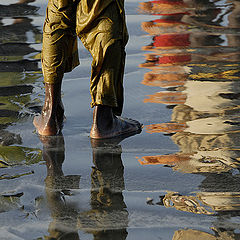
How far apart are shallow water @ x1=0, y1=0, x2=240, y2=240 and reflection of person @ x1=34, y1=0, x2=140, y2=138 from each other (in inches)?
4.5

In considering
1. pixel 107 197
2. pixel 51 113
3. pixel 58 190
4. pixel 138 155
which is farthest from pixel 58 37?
pixel 107 197

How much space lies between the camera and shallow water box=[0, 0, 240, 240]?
2.43 metres

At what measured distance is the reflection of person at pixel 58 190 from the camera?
93.2 inches

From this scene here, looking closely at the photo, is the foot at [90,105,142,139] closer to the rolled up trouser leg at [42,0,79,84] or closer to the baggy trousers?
the baggy trousers

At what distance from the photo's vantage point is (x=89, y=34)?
129 inches

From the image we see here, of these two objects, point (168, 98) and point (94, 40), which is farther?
point (168, 98)

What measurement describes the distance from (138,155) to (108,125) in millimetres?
371

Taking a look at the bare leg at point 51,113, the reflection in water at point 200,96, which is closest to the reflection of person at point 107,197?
the reflection in water at point 200,96

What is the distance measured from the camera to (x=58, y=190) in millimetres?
2744

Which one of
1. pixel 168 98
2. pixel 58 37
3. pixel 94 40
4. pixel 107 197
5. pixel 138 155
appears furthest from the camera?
pixel 168 98

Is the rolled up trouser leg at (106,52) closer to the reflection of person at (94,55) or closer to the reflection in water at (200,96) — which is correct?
the reflection of person at (94,55)

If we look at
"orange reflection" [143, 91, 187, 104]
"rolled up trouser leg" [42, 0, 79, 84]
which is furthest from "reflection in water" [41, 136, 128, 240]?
"orange reflection" [143, 91, 187, 104]

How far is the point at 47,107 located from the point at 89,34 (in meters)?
0.55

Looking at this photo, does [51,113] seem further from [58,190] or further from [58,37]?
[58,190]
